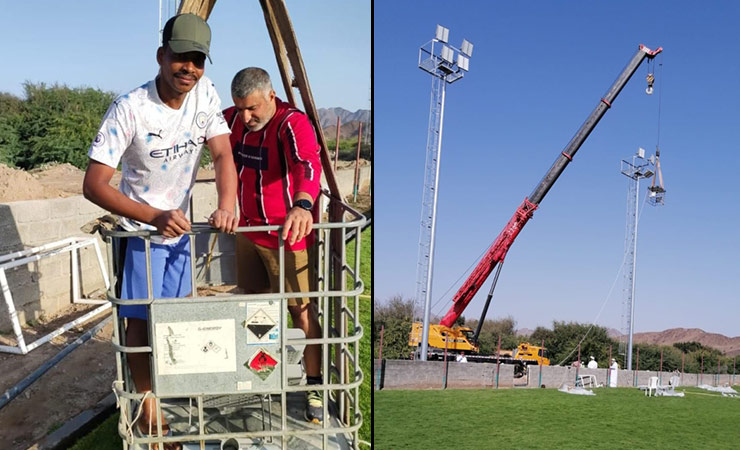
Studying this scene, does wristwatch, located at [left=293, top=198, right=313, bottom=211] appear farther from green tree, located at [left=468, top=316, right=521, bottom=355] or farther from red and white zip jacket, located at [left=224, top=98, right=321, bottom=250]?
green tree, located at [left=468, top=316, right=521, bottom=355]

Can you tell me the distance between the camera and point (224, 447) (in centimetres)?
231

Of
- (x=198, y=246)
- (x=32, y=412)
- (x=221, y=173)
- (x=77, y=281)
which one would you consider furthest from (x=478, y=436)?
(x=221, y=173)

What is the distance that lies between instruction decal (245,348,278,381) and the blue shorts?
0.44 m

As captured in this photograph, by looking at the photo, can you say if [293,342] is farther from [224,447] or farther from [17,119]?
[17,119]

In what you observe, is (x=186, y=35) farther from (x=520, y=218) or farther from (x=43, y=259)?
(x=520, y=218)

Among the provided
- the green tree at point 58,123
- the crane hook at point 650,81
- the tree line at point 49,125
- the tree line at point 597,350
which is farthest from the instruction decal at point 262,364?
the tree line at point 597,350

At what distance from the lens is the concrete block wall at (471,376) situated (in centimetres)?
1345

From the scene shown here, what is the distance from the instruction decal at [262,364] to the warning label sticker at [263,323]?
42 mm

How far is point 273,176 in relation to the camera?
105 inches

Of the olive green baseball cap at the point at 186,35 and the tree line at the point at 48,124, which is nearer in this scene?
the olive green baseball cap at the point at 186,35

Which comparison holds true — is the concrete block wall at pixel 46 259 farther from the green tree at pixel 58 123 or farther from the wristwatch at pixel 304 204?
the green tree at pixel 58 123

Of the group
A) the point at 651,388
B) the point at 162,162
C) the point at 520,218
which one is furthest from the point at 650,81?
the point at 162,162

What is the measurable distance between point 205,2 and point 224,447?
1.68 m

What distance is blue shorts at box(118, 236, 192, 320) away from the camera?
2.27 meters
